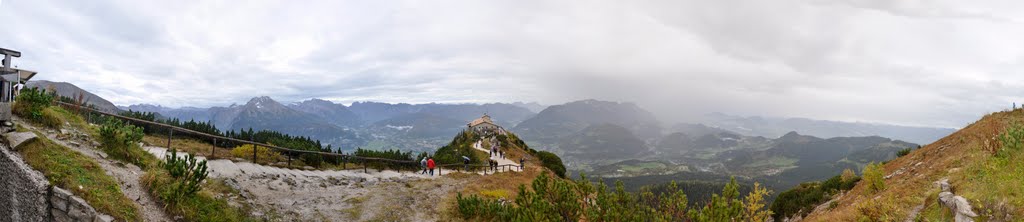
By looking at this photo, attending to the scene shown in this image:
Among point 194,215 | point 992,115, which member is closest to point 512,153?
point 992,115

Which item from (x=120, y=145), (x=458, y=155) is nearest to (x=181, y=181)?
(x=120, y=145)

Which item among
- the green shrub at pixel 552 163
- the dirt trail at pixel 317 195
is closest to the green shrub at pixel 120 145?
the dirt trail at pixel 317 195

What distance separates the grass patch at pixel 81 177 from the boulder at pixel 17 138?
0.12 metres

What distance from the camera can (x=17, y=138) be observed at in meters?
8.84

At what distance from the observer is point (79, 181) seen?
8242 millimetres

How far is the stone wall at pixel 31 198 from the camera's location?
7656mm

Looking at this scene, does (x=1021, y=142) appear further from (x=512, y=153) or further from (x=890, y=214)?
(x=512, y=153)

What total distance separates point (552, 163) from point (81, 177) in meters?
47.0

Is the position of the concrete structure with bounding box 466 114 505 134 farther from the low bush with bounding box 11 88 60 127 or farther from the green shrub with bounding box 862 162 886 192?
the low bush with bounding box 11 88 60 127

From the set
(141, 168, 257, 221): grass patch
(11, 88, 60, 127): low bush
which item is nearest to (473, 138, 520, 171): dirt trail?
(141, 168, 257, 221): grass patch

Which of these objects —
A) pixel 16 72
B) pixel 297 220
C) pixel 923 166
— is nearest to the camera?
pixel 16 72

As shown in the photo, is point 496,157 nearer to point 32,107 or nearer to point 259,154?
point 259,154

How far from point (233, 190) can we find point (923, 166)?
23859 millimetres

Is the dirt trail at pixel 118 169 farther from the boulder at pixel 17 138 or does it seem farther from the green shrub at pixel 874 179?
the green shrub at pixel 874 179
